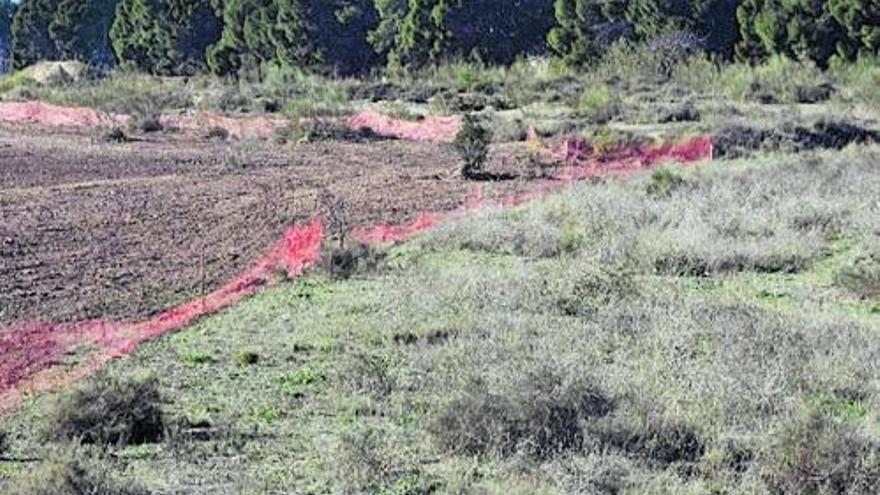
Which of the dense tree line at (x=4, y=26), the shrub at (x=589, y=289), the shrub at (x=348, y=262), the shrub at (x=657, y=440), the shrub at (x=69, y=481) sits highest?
the shrub at (x=69, y=481)

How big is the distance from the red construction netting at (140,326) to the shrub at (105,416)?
1.13m

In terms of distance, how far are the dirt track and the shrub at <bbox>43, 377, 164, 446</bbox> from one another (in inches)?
174

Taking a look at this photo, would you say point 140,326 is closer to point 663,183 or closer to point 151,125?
point 663,183

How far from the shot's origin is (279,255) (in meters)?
17.6

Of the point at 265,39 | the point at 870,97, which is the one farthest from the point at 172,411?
the point at 265,39

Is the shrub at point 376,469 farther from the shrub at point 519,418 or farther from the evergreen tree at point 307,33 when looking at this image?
the evergreen tree at point 307,33

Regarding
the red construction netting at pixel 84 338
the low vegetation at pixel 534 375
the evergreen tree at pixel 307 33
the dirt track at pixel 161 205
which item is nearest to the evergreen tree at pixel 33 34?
the evergreen tree at pixel 307 33

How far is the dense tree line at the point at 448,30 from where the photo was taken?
46062 millimetres

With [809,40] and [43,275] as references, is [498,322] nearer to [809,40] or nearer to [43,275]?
[43,275]

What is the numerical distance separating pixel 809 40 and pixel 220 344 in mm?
37574

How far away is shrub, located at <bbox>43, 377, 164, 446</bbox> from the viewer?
8883 millimetres

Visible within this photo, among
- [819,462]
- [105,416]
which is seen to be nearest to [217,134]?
[105,416]

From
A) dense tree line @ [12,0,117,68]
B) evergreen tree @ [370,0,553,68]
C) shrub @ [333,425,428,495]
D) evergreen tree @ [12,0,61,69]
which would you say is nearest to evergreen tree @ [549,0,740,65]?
evergreen tree @ [370,0,553,68]

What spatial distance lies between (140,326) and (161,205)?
953 cm
